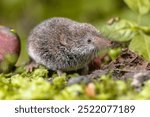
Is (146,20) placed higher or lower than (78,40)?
higher

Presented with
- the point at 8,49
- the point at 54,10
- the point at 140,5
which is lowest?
the point at 8,49

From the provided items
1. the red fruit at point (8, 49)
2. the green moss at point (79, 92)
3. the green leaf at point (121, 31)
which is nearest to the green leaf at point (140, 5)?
the green leaf at point (121, 31)

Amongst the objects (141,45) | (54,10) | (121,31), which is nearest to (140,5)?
(121,31)

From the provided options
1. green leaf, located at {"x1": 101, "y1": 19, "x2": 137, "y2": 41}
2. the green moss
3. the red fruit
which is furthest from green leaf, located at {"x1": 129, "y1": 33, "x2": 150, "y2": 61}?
the green moss

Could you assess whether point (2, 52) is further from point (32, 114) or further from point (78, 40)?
point (32, 114)

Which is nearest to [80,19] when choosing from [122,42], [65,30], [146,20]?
[146,20]

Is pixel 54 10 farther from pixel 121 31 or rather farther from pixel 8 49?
pixel 8 49
